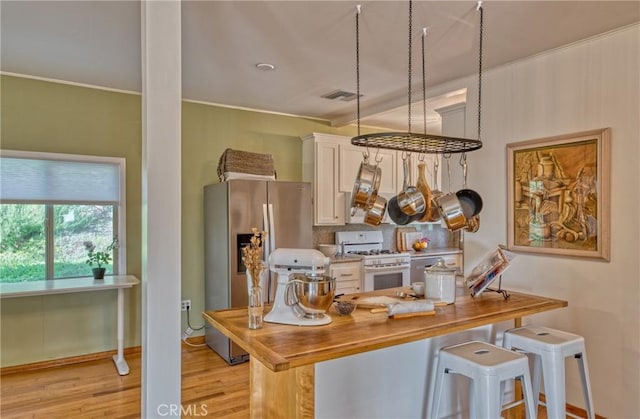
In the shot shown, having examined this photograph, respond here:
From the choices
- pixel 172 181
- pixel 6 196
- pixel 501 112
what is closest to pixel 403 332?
pixel 172 181

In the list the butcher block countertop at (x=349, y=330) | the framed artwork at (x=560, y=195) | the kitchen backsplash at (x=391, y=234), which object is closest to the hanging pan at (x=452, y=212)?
the butcher block countertop at (x=349, y=330)

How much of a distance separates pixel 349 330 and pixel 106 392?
7.54 ft

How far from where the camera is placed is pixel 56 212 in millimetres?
3436

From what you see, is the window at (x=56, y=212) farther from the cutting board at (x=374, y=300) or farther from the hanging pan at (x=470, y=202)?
the hanging pan at (x=470, y=202)

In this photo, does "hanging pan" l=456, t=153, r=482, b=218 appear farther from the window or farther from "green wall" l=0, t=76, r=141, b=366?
the window

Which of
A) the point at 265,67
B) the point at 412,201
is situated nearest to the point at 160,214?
the point at 412,201

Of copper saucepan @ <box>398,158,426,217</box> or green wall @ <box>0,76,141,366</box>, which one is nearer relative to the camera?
copper saucepan @ <box>398,158,426,217</box>

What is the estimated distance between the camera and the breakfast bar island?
5.10ft

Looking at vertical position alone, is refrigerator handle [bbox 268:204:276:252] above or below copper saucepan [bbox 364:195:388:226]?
below

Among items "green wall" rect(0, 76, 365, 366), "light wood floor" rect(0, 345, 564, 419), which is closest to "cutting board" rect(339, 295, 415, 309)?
"light wood floor" rect(0, 345, 564, 419)

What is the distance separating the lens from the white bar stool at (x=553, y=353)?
2.08 meters

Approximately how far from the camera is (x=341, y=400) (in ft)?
6.20

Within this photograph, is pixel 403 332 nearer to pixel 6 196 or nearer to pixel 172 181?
pixel 172 181

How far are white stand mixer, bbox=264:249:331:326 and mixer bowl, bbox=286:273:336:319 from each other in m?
0.04
